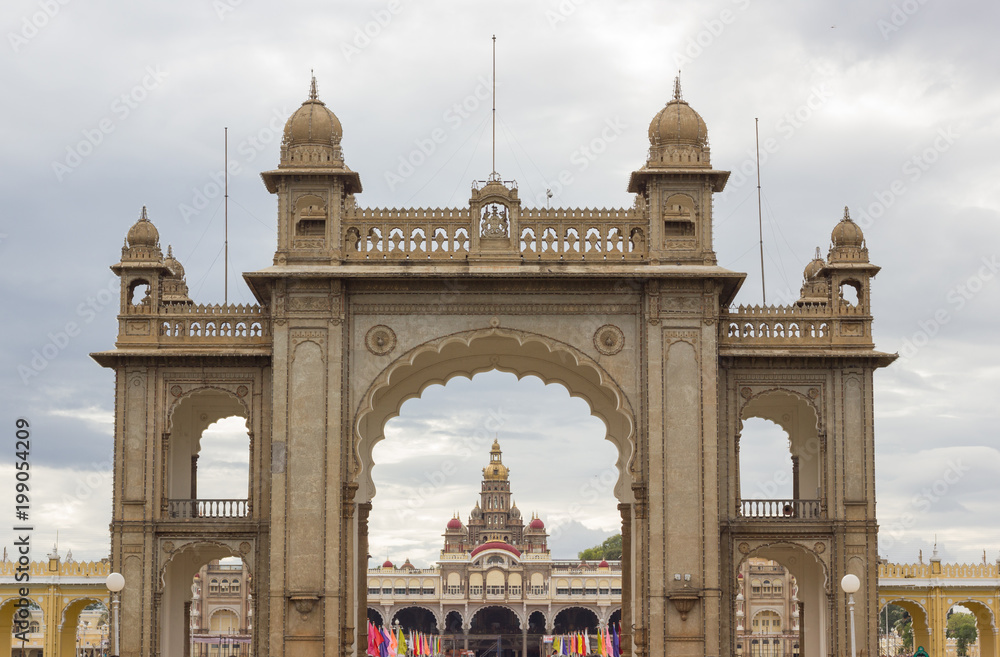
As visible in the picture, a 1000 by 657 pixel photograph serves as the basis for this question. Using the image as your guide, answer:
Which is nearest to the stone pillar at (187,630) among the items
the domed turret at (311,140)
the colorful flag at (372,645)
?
the domed turret at (311,140)

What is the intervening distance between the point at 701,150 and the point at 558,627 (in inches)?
3911

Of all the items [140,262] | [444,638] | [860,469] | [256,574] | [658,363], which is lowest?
[444,638]

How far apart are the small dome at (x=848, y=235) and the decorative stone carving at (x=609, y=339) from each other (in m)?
5.93

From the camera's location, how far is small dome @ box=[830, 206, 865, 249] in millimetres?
32562

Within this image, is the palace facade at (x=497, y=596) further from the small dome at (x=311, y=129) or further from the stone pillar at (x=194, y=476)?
the small dome at (x=311, y=129)

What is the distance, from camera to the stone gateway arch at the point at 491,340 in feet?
98.9

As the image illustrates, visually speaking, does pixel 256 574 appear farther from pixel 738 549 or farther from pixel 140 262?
pixel 738 549

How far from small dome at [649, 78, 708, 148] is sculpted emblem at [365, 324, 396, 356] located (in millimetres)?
7515

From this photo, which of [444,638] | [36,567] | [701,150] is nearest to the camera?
[701,150]

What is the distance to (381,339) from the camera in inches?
1220

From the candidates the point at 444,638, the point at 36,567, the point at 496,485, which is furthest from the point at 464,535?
the point at 36,567

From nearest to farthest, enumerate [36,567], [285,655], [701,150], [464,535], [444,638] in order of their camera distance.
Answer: [285,655]
[701,150]
[36,567]
[444,638]
[464,535]

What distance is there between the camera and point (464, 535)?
156500mm

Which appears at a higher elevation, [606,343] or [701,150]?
[701,150]
